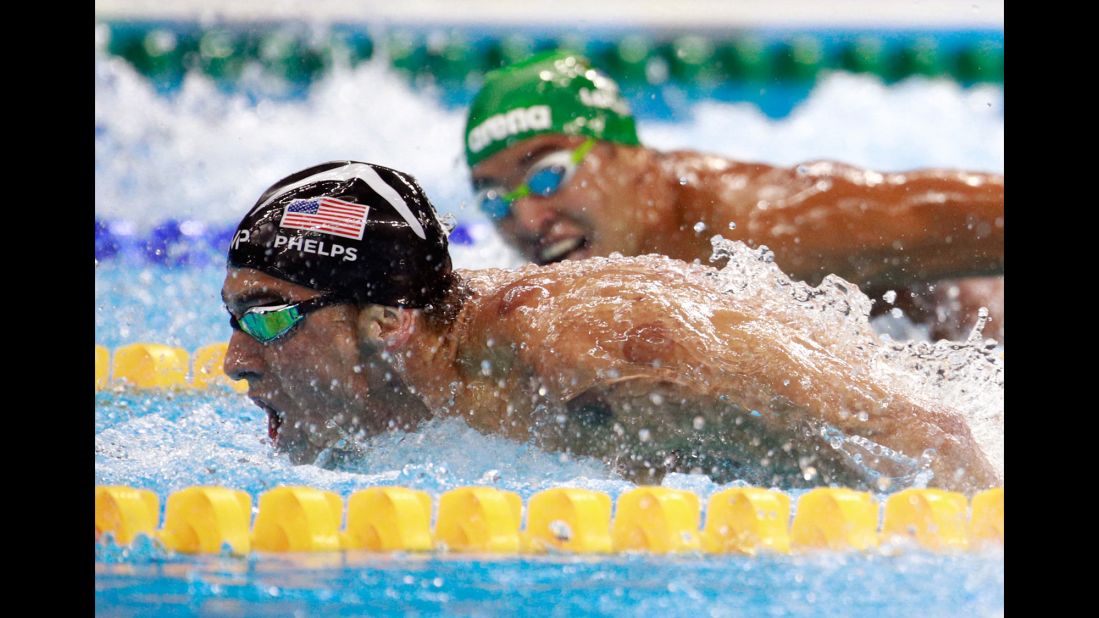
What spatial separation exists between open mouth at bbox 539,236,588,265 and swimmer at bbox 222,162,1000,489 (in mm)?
806

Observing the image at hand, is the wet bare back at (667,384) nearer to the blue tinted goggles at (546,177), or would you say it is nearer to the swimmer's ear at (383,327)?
the swimmer's ear at (383,327)

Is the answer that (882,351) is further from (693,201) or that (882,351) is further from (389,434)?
(389,434)

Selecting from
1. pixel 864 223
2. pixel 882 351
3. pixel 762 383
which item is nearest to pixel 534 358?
pixel 762 383

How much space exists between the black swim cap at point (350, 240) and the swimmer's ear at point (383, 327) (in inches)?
0.6

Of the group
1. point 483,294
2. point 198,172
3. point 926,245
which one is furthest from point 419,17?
point 483,294

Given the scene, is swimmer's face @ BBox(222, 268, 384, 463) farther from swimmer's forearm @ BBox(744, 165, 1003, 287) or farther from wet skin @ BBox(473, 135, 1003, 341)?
swimmer's forearm @ BBox(744, 165, 1003, 287)

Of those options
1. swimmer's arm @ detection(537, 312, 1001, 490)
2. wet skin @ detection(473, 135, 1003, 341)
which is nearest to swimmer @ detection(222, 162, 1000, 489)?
swimmer's arm @ detection(537, 312, 1001, 490)

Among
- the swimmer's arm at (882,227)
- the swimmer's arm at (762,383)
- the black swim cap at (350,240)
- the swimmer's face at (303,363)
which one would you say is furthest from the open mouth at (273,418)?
the swimmer's arm at (882,227)

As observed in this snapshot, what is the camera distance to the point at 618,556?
6.01 ft

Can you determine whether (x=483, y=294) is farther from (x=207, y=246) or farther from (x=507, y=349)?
(x=207, y=246)

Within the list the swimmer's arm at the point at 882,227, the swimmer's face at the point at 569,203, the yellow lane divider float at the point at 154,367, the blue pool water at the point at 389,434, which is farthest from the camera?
the yellow lane divider float at the point at 154,367

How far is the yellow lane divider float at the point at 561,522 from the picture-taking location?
185cm

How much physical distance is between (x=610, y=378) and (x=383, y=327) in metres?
0.42

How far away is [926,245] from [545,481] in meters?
1.29
